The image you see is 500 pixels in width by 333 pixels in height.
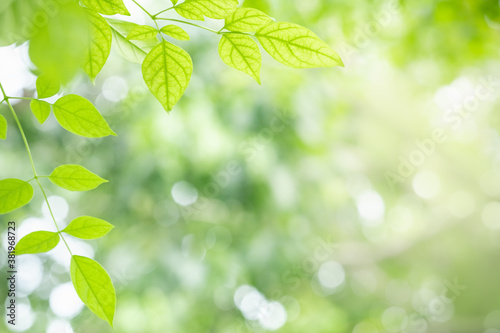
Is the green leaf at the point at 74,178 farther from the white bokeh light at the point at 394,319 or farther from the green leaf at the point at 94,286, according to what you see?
the white bokeh light at the point at 394,319

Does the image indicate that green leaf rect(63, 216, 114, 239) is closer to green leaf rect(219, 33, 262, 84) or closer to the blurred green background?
green leaf rect(219, 33, 262, 84)

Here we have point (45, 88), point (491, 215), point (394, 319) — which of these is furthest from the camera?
point (491, 215)

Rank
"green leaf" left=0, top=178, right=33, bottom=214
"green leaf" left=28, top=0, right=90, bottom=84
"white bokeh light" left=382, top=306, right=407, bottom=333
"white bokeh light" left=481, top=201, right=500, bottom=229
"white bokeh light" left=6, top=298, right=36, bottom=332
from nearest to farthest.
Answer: "green leaf" left=28, top=0, right=90, bottom=84
"green leaf" left=0, top=178, right=33, bottom=214
"white bokeh light" left=6, top=298, right=36, bottom=332
"white bokeh light" left=382, top=306, right=407, bottom=333
"white bokeh light" left=481, top=201, right=500, bottom=229

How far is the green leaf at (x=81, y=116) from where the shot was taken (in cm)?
25

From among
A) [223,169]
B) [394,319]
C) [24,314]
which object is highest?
[223,169]

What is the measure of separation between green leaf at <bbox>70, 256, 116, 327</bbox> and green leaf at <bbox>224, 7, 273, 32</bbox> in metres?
0.15

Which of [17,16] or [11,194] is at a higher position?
[17,16]

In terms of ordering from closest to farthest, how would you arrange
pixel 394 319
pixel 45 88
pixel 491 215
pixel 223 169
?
pixel 45 88
pixel 223 169
pixel 394 319
pixel 491 215

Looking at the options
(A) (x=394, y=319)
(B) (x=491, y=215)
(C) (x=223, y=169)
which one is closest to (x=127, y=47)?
(C) (x=223, y=169)

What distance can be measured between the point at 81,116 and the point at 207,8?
0.09m

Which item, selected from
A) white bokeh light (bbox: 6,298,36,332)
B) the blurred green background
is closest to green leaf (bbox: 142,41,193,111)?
the blurred green background

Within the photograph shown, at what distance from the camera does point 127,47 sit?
0.89ft

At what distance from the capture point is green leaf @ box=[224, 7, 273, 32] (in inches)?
9.4

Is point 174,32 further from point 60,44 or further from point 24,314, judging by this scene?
point 24,314
